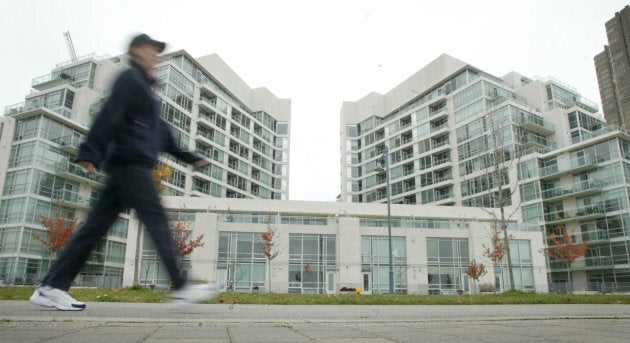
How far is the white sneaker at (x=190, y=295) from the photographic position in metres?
2.91

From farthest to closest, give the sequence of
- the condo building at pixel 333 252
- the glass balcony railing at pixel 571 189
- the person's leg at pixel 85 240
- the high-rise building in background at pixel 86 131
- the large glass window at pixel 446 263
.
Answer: the glass balcony railing at pixel 571 189 → the high-rise building in background at pixel 86 131 → the large glass window at pixel 446 263 → the condo building at pixel 333 252 → the person's leg at pixel 85 240

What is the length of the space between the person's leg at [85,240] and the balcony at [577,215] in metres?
55.8

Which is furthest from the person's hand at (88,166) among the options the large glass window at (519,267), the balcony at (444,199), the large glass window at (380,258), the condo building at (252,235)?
the balcony at (444,199)

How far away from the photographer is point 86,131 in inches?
Result: 1886

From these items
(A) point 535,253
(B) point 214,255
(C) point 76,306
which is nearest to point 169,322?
(C) point 76,306

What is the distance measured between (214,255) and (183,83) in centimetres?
2818

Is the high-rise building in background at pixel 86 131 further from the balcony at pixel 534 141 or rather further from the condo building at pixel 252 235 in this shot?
the balcony at pixel 534 141

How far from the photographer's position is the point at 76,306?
10.8 ft

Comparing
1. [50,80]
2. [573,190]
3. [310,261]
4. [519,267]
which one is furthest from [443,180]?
[50,80]

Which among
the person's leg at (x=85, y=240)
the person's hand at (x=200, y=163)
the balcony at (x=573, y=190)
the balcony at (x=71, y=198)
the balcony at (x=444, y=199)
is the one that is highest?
the balcony at (x=444, y=199)

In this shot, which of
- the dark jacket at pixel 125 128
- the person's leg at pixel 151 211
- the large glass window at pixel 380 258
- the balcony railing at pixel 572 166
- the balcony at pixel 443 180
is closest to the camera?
the person's leg at pixel 151 211

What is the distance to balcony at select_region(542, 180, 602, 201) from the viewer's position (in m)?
49.8

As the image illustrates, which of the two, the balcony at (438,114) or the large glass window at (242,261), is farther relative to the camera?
the balcony at (438,114)

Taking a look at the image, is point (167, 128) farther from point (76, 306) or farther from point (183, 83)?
point (183, 83)
